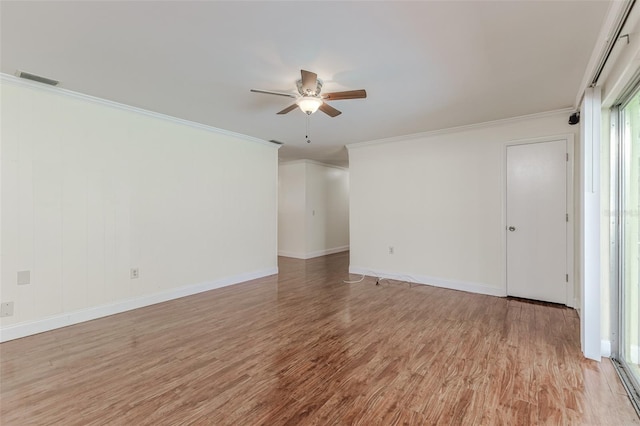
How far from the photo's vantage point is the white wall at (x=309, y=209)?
704 cm

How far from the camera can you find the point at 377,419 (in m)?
1.71

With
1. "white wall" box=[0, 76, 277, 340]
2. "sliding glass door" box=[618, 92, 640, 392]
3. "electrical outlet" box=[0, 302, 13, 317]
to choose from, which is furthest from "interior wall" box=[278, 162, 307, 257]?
"sliding glass door" box=[618, 92, 640, 392]

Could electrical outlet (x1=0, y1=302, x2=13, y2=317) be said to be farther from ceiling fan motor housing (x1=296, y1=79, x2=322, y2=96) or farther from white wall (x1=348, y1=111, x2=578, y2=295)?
white wall (x1=348, y1=111, x2=578, y2=295)

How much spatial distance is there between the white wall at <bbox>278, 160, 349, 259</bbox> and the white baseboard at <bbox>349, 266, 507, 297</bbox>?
6.25ft

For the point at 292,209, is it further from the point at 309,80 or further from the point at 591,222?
the point at 591,222

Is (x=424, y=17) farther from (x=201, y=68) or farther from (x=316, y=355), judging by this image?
(x=316, y=355)

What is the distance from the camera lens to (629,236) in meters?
2.30

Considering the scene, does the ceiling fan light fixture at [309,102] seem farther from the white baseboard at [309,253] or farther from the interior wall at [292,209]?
the white baseboard at [309,253]

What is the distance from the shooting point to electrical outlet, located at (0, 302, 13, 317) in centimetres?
271

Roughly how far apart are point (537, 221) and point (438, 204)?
1.29 meters

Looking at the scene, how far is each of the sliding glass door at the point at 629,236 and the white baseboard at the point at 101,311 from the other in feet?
15.1

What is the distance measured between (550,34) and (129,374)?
3.97 meters

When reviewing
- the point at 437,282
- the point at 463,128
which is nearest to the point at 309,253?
the point at 437,282

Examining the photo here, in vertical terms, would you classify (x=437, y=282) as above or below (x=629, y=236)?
below
